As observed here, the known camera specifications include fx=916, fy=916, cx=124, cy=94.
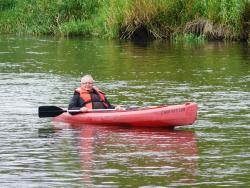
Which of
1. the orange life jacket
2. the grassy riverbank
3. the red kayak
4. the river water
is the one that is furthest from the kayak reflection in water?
the grassy riverbank

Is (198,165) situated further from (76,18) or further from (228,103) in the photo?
(76,18)

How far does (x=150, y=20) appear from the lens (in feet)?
135

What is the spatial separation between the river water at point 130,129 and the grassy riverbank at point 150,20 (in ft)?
12.7

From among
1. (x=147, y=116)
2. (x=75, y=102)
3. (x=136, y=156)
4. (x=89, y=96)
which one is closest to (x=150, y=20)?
(x=75, y=102)

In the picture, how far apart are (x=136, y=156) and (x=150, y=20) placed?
89.6 feet

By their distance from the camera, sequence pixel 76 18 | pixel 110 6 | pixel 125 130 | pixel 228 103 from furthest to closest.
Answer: pixel 76 18 → pixel 110 6 → pixel 228 103 → pixel 125 130

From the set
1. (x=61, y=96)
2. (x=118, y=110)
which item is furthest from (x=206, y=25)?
(x=118, y=110)

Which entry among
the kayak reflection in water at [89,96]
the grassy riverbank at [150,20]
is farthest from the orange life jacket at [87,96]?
the grassy riverbank at [150,20]

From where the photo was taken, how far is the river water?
12.7 meters

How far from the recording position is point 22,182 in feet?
39.9

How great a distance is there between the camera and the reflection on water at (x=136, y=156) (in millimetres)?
12452

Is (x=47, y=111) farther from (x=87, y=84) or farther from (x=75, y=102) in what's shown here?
(x=87, y=84)

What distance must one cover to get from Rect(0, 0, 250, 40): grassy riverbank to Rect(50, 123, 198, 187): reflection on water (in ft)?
71.8

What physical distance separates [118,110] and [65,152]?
2.98 meters
